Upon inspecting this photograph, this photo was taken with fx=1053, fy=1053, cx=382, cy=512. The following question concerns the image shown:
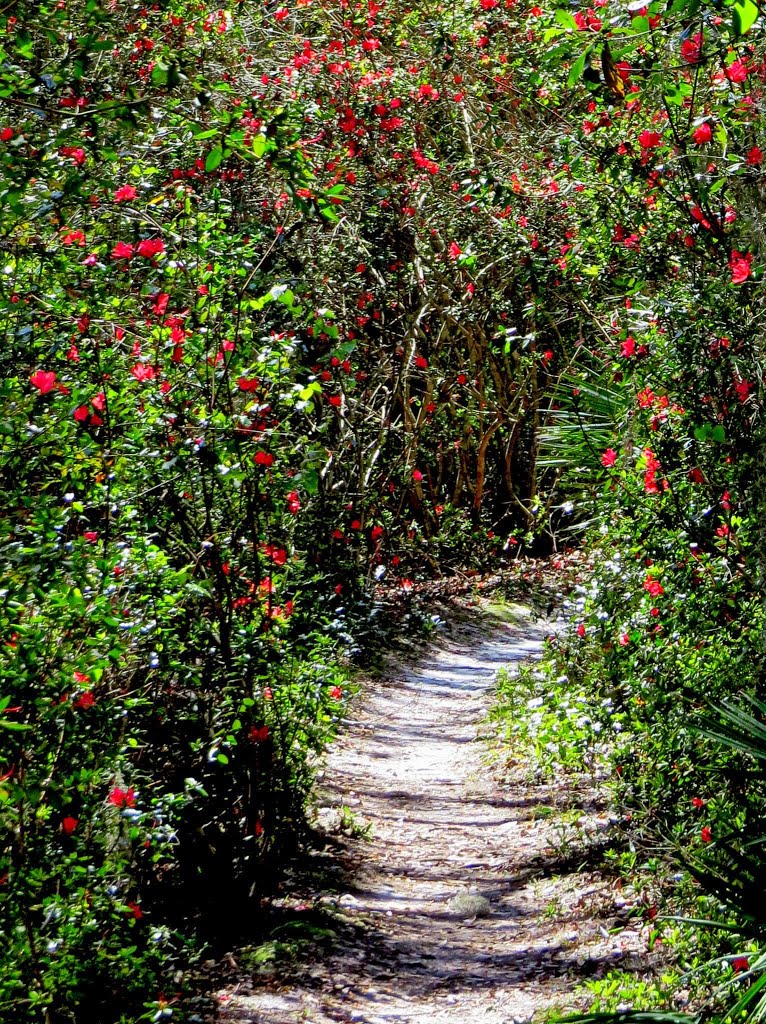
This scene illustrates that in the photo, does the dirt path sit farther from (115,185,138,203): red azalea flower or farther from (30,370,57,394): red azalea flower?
(115,185,138,203): red azalea flower

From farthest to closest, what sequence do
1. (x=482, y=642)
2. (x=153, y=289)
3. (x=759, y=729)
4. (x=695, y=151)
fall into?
(x=482, y=642)
(x=695, y=151)
(x=153, y=289)
(x=759, y=729)

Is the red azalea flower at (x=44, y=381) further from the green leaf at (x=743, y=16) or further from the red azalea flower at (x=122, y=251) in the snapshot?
the green leaf at (x=743, y=16)

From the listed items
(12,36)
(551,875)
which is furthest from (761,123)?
(551,875)

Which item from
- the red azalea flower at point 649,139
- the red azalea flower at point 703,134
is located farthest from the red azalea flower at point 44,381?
the red azalea flower at point 649,139

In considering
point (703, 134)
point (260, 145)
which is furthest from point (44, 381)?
point (703, 134)

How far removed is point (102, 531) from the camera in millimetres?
4031

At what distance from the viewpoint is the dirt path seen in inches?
167

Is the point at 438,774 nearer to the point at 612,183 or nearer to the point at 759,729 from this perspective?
the point at 612,183

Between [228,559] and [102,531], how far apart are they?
2.36ft

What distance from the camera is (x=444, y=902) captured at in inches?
203

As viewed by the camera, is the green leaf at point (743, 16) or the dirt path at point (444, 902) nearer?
the green leaf at point (743, 16)

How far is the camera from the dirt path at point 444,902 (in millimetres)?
4230

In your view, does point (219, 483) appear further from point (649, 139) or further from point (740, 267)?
point (649, 139)

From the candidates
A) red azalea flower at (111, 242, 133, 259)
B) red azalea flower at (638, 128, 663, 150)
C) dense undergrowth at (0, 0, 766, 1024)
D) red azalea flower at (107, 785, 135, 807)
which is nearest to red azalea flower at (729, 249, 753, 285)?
dense undergrowth at (0, 0, 766, 1024)
